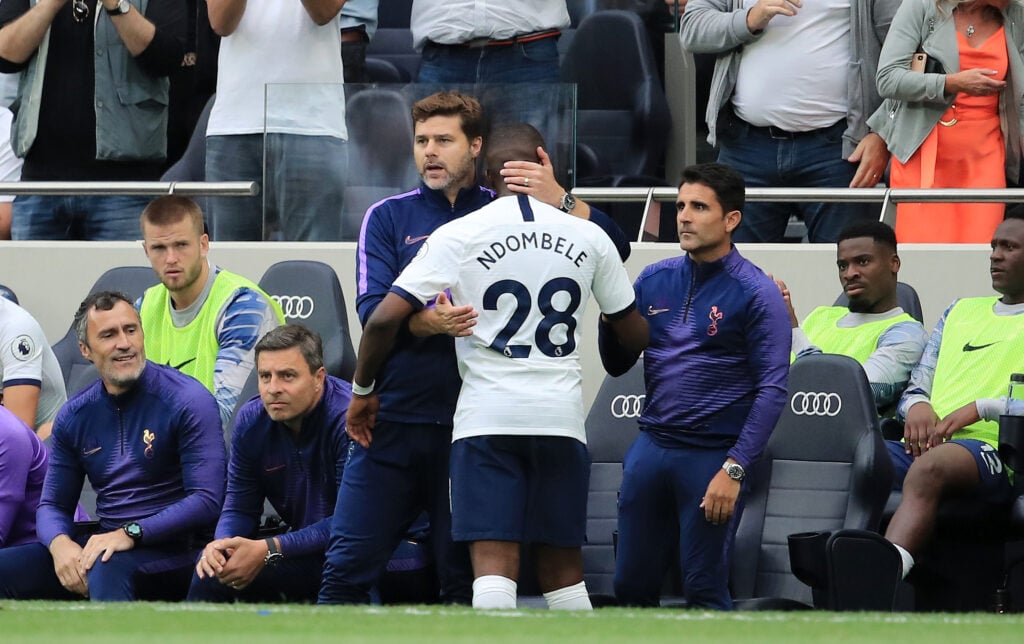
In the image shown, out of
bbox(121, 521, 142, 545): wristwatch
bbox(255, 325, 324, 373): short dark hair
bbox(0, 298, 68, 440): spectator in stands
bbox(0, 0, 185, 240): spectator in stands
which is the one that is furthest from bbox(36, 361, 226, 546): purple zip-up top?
bbox(0, 0, 185, 240): spectator in stands

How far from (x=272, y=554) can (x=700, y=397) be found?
169cm

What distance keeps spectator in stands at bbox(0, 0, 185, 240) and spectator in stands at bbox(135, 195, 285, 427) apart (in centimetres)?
152

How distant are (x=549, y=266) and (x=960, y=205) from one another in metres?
3.86

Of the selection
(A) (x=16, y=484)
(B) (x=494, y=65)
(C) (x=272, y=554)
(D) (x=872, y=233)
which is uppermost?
(B) (x=494, y=65)

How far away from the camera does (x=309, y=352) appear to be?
22.4 ft

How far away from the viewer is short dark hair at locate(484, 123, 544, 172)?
6.16 m

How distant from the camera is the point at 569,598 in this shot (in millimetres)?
5844

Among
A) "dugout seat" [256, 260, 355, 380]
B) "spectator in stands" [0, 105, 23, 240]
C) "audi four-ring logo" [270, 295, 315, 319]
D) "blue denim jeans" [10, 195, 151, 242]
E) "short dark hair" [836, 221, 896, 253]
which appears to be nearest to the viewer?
"short dark hair" [836, 221, 896, 253]

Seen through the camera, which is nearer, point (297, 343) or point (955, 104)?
point (297, 343)

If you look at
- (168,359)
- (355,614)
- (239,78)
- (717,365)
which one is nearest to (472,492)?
(355,614)

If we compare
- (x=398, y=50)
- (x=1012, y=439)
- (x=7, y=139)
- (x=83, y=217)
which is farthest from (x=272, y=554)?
(x=398, y=50)

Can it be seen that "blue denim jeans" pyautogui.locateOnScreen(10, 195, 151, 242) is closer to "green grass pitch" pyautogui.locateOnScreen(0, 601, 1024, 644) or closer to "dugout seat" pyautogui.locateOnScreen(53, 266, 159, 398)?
"dugout seat" pyautogui.locateOnScreen(53, 266, 159, 398)

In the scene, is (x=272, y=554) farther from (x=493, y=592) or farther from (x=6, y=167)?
(x=6, y=167)

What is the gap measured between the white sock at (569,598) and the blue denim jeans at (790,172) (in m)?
3.59
